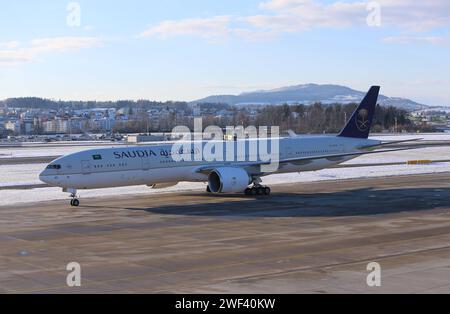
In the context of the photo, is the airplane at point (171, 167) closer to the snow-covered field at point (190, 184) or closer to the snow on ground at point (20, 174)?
the snow-covered field at point (190, 184)

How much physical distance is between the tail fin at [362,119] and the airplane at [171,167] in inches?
65.1

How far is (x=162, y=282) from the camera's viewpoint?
1719cm

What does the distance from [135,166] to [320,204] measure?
416 inches

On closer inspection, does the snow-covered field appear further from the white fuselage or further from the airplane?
the white fuselage

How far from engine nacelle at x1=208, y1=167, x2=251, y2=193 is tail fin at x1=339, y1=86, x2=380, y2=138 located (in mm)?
12423

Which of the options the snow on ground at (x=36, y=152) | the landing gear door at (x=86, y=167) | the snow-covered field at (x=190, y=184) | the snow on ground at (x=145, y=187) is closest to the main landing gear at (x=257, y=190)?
the snow on ground at (x=145, y=187)

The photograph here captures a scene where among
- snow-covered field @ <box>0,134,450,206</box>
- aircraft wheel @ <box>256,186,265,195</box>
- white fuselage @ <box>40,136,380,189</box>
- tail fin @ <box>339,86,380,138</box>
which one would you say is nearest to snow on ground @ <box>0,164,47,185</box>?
snow-covered field @ <box>0,134,450,206</box>

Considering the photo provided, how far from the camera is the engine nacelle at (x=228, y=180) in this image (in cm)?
3612

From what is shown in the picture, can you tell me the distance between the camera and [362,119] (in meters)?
46.5

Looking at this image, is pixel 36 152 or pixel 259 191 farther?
pixel 36 152

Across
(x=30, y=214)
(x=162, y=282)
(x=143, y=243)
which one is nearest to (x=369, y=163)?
(x=30, y=214)
